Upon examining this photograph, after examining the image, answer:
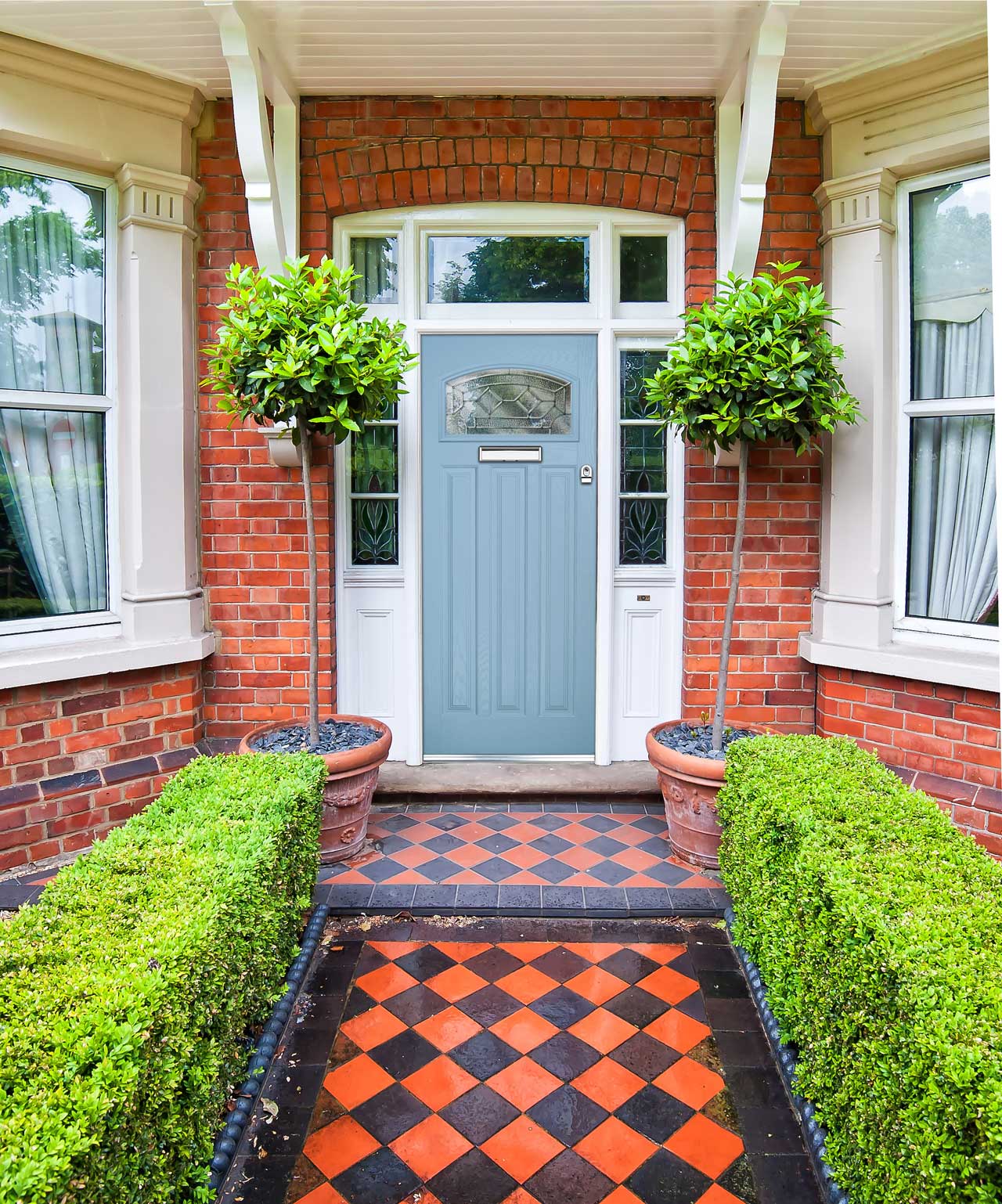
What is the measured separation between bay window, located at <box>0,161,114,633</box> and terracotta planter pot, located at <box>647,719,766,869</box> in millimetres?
2633

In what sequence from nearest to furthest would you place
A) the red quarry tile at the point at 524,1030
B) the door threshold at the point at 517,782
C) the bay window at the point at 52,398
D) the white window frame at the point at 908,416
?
1. the red quarry tile at the point at 524,1030
2. the bay window at the point at 52,398
3. the white window frame at the point at 908,416
4. the door threshold at the point at 517,782

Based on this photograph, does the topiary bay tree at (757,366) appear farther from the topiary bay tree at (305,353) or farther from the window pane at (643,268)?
the topiary bay tree at (305,353)

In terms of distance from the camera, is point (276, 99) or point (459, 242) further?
point (459, 242)

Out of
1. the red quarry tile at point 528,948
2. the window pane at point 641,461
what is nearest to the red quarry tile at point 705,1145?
the red quarry tile at point 528,948

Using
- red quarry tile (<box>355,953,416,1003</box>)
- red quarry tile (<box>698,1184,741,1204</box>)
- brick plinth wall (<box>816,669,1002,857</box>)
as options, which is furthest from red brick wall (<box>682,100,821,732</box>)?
red quarry tile (<box>698,1184,741,1204</box>)

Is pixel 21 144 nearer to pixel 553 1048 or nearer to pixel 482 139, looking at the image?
pixel 482 139

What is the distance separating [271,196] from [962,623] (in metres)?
3.53

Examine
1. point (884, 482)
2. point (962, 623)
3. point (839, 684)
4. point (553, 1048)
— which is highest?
point (884, 482)

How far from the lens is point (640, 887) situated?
3.53 metres

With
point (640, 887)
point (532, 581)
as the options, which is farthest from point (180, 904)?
point (532, 581)

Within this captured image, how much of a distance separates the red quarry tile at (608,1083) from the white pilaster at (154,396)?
2.71m

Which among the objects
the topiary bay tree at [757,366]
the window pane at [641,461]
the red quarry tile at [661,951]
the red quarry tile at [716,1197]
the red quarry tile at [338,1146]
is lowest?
the red quarry tile at [716,1197]

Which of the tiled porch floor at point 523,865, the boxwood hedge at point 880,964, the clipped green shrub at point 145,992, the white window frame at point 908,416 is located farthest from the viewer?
the white window frame at point 908,416

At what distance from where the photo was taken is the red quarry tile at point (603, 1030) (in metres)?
2.62
